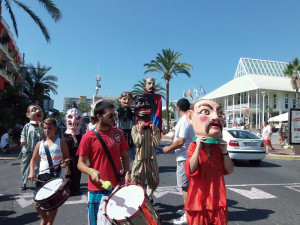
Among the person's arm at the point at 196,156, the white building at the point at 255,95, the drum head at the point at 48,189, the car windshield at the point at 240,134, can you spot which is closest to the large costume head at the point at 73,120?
the drum head at the point at 48,189

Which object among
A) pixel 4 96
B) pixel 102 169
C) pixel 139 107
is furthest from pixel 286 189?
pixel 4 96

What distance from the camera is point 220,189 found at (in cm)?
236

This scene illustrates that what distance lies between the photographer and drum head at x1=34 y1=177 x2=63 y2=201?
296 centimetres

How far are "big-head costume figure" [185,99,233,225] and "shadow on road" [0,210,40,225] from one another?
290 cm

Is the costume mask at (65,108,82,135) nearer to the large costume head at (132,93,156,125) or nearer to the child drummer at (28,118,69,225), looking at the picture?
the child drummer at (28,118,69,225)

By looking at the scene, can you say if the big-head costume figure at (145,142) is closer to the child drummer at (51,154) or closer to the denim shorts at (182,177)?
the denim shorts at (182,177)

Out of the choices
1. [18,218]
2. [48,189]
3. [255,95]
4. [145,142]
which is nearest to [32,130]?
[18,218]

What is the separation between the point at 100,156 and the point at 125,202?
599mm

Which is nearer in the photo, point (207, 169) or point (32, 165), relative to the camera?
point (207, 169)

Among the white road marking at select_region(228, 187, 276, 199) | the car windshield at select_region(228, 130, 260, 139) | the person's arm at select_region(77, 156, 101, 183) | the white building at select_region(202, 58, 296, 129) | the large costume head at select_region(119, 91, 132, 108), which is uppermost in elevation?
the white building at select_region(202, 58, 296, 129)

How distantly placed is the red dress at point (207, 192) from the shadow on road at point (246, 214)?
2.03 metres

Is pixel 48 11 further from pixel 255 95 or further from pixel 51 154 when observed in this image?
pixel 255 95

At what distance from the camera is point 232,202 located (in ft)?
16.5

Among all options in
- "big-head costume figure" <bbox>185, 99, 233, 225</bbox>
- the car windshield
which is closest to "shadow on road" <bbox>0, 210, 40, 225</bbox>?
"big-head costume figure" <bbox>185, 99, 233, 225</bbox>
